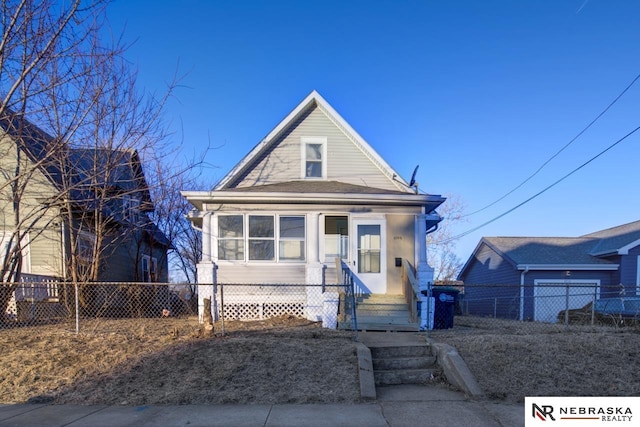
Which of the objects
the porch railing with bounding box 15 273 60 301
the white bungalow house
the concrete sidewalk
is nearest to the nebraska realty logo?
the concrete sidewalk

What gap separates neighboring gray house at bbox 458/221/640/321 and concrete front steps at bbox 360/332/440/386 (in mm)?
9083

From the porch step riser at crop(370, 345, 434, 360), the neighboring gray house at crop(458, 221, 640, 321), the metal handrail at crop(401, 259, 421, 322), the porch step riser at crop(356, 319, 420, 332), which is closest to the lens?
the porch step riser at crop(370, 345, 434, 360)

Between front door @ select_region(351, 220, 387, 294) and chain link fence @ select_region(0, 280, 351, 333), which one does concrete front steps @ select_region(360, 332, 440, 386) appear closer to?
chain link fence @ select_region(0, 280, 351, 333)

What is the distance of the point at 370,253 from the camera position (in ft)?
33.1

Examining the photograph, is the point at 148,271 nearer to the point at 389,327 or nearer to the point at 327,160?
the point at 327,160

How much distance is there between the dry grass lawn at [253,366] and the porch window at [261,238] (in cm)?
311

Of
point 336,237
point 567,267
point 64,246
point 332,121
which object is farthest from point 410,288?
point 64,246

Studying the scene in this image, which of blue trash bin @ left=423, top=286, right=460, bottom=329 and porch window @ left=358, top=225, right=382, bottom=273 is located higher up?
porch window @ left=358, top=225, right=382, bottom=273

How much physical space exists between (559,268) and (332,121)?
12.1 m

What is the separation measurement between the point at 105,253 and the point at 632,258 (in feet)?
71.5

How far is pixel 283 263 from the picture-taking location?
9.91 meters

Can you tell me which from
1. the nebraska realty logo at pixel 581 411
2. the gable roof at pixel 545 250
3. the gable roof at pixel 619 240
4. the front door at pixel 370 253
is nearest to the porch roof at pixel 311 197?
the front door at pixel 370 253

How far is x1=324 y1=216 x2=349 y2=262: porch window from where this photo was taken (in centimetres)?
1014

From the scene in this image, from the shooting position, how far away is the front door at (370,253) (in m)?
9.97
